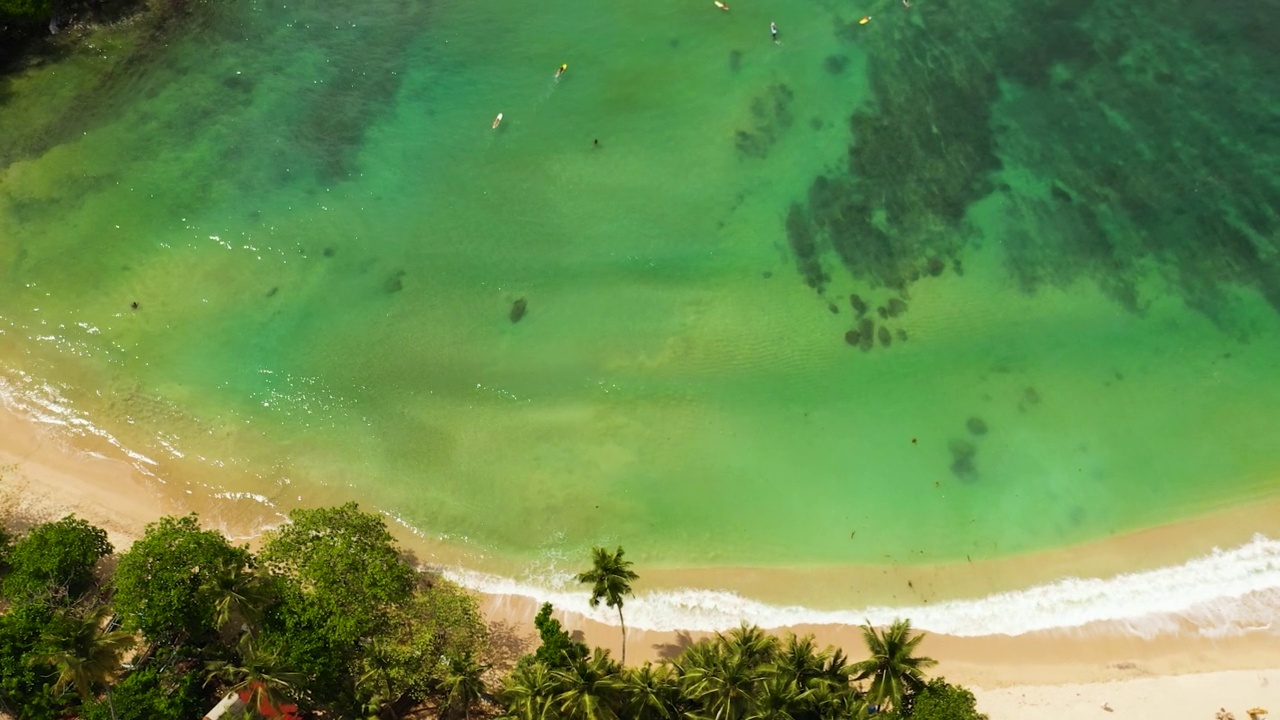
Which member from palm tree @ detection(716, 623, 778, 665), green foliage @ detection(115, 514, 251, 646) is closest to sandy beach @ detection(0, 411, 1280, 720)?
palm tree @ detection(716, 623, 778, 665)

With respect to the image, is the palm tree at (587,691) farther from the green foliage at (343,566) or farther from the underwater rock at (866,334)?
the underwater rock at (866,334)

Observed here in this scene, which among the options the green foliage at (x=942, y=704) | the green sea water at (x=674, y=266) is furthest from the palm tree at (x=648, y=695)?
the green foliage at (x=942, y=704)

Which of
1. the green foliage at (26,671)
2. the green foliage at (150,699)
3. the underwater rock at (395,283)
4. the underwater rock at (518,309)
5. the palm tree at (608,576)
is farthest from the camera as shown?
the underwater rock at (395,283)

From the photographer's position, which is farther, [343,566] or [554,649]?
[343,566]

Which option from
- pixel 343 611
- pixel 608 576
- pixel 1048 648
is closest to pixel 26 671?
pixel 343 611

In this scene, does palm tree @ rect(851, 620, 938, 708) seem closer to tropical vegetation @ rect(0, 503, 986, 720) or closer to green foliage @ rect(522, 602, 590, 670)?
tropical vegetation @ rect(0, 503, 986, 720)

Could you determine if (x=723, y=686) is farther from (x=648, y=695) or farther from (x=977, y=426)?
(x=977, y=426)
